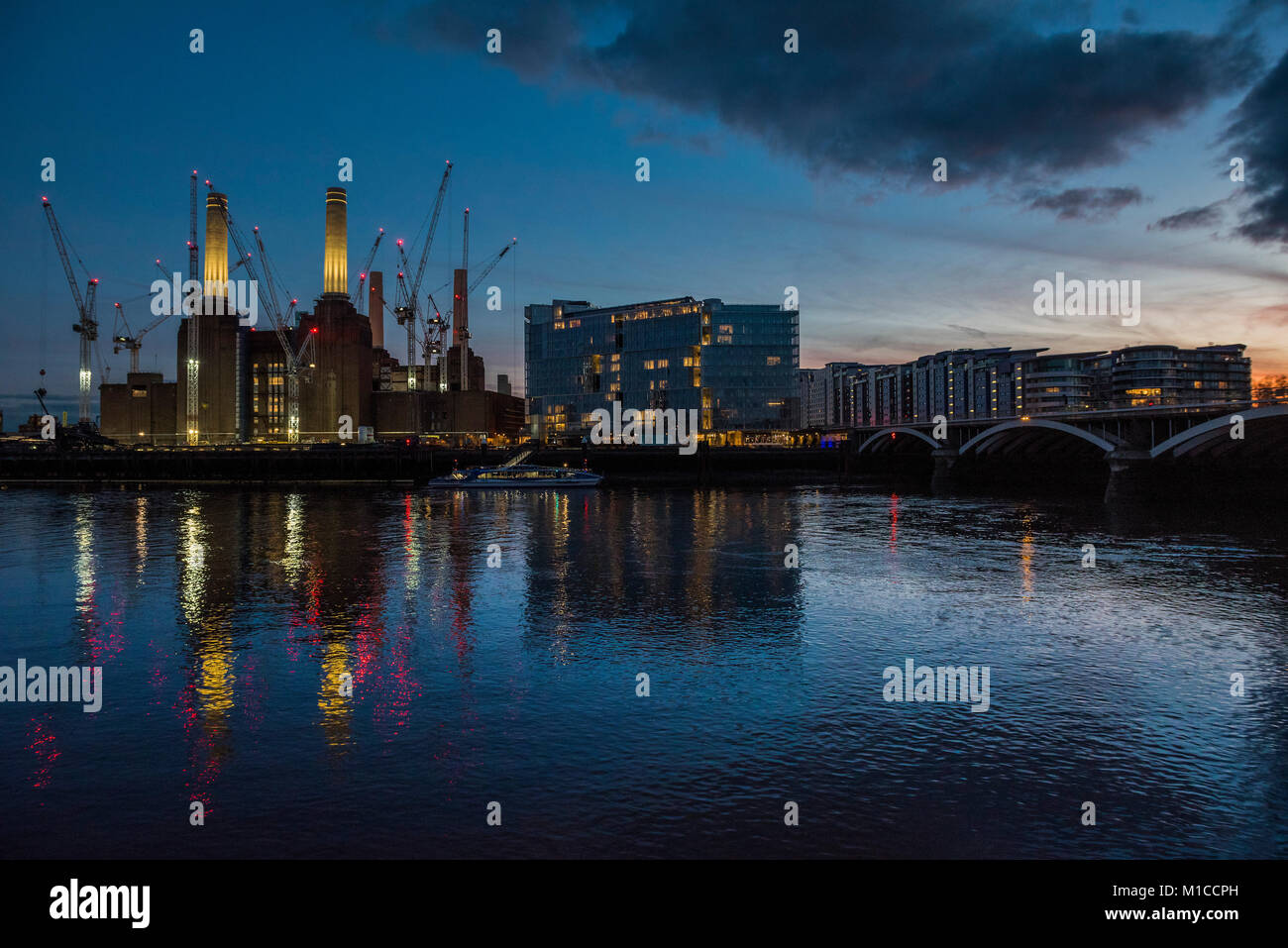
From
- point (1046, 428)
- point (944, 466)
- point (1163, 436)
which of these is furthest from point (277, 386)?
point (1163, 436)

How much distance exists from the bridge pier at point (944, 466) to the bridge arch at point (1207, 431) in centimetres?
3466

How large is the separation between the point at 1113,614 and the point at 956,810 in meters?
16.7

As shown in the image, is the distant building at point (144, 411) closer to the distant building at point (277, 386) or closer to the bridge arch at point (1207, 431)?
the distant building at point (277, 386)

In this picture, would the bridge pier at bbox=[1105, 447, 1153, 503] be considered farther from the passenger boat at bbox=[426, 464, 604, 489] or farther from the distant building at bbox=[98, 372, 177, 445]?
the distant building at bbox=[98, 372, 177, 445]

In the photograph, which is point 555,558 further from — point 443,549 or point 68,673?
point 68,673

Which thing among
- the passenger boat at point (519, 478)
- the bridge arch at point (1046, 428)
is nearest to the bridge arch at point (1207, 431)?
the bridge arch at point (1046, 428)

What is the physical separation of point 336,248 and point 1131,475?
495 ft

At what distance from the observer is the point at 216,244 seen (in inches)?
6973

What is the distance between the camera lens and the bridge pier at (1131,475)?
Answer: 238 feet

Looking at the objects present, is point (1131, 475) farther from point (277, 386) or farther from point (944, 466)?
point (277, 386)

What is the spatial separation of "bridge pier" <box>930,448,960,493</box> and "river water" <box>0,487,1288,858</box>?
2855 inches
